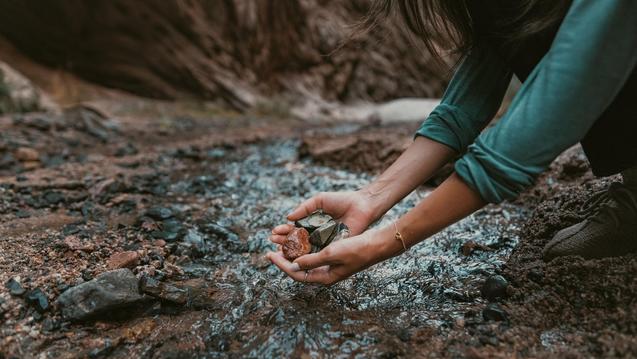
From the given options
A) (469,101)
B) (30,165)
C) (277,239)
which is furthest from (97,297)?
(30,165)

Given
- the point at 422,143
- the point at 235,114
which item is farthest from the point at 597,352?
the point at 235,114

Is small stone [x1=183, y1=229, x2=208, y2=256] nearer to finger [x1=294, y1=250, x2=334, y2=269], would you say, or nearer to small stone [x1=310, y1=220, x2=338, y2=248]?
small stone [x1=310, y1=220, x2=338, y2=248]

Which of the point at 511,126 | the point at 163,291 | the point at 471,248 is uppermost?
the point at 511,126

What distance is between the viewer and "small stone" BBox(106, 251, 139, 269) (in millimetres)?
1767

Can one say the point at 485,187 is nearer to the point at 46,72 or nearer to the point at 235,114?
the point at 235,114

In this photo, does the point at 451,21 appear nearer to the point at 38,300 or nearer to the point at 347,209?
the point at 347,209

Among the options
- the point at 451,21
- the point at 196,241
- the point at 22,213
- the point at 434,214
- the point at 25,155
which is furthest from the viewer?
the point at 25,155

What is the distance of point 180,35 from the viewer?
7.29m

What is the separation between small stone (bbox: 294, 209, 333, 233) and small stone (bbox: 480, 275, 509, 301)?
576 mm

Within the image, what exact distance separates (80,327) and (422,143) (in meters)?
1.27

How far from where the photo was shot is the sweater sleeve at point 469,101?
1.64 metres

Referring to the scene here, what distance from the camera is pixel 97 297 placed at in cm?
148

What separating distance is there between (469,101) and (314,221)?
70 centimetres

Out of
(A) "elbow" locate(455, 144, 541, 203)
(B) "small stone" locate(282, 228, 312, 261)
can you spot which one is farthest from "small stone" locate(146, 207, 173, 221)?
(A) "elbow" locate(455, 144, 541, 203)
